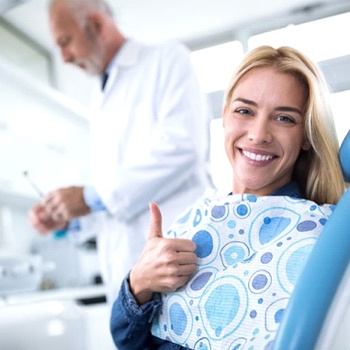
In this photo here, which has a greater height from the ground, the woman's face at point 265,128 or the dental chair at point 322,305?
the woman's face at point 265,128

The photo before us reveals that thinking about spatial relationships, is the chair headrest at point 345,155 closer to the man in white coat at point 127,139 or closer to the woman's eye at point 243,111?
the woman's eye at point 243,111

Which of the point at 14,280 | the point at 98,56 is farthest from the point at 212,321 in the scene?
the point at 14,280

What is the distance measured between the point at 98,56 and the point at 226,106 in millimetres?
621

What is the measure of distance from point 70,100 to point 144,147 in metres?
0.74

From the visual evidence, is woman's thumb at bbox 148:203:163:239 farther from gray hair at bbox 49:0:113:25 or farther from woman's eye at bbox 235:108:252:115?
gray hair at bbox 49:0:113:25

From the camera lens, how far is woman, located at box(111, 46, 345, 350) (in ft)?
2.37

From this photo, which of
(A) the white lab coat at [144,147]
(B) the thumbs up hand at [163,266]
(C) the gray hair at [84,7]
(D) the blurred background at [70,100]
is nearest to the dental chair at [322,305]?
(B) the thumbs up hand at [163,266]

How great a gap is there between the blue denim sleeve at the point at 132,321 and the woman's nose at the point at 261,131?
293mm

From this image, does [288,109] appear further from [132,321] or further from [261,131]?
[132,321]

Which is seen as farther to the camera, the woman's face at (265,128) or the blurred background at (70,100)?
the blurred background at (70,100)

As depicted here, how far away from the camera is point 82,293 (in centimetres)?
233

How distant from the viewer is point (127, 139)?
1259 millimetres

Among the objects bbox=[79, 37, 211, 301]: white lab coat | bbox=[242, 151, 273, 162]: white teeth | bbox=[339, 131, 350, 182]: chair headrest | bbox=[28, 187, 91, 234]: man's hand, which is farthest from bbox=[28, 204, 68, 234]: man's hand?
bbox=[339, 131, 350, 182]: chair headrest

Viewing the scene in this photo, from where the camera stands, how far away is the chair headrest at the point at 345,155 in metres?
0.74
